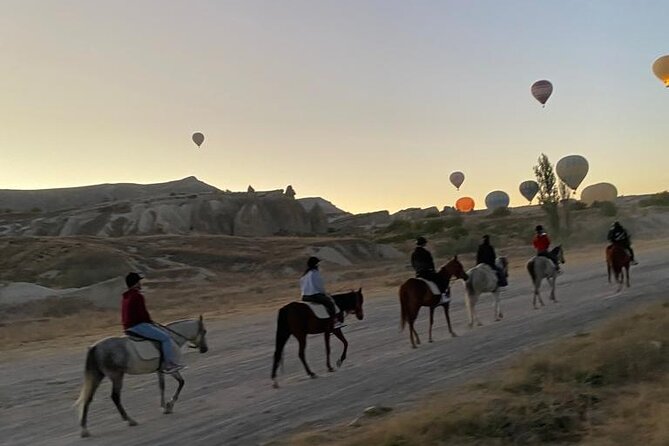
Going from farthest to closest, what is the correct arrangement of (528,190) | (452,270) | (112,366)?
(528,190) < (452,270) < (112,366)

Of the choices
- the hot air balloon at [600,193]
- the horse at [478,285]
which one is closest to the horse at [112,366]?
the horse at [478,285]

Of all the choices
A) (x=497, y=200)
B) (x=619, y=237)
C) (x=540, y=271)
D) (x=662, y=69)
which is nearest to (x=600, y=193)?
(x=497, y=200)

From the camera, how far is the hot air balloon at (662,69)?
63656 mm

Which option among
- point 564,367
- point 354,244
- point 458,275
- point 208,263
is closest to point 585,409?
point 564,367

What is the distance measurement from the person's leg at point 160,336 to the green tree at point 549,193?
68498 mm

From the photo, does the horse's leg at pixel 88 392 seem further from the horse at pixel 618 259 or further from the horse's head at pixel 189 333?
the horse at pixel 618 259

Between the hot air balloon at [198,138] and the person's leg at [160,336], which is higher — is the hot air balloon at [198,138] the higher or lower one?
the higher one

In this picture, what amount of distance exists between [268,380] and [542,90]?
2346 inches

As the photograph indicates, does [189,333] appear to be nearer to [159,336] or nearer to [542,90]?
[159,336]

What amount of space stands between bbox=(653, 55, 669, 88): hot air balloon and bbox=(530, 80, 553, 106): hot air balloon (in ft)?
29.6

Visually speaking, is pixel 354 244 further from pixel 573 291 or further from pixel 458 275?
pixel 458 275

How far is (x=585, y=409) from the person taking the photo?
11516 mm

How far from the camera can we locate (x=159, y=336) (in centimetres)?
1364

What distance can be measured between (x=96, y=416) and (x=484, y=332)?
10620 mm
